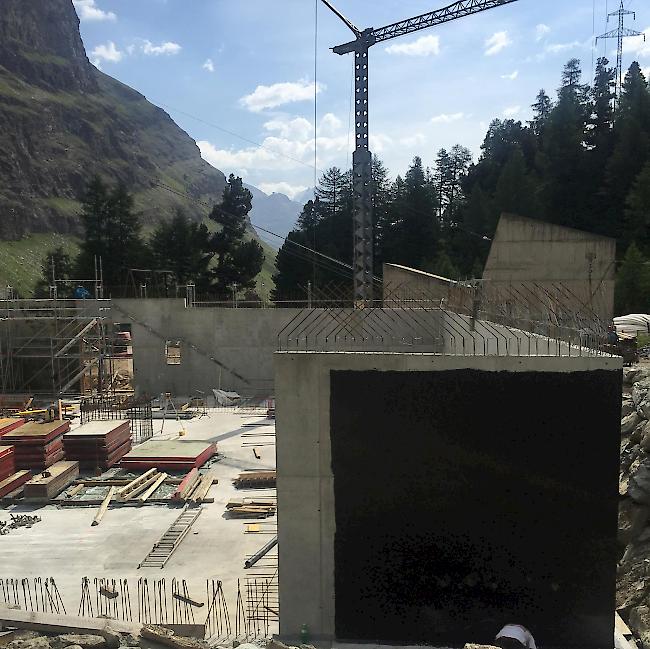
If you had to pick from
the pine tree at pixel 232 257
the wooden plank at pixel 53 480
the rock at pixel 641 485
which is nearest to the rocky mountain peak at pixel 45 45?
the pine tree at pixel 232 257

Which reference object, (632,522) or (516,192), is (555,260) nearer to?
(632,522)

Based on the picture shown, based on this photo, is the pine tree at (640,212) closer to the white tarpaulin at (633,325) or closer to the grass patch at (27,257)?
the white tarpaulin at (633,325)

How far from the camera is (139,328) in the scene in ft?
94.6

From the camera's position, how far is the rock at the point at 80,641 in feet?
28.5

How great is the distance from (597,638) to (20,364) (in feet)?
91.4

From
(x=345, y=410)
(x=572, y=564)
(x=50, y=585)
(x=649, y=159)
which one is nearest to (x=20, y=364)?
(x=50, y=585)

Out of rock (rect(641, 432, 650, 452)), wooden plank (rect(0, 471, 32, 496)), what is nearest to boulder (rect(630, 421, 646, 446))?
rock (rect(641, 432, 650, 452))

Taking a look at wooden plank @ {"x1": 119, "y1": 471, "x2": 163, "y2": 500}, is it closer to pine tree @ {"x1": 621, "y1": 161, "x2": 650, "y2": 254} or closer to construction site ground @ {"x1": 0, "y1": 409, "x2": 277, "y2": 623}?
construction site ground @ {"x1": 0, "y1": 409, "x2": 277, "y2": 623}

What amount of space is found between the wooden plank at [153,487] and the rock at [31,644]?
6.39 meters

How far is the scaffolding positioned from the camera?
27.7 metres

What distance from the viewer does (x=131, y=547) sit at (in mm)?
12617

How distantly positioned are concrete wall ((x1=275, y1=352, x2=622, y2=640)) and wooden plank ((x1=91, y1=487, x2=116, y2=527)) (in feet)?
22.7

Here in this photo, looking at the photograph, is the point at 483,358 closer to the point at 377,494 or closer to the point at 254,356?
the point at 377,494

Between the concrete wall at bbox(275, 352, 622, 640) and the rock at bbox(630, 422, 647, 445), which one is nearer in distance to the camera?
the concrete wall at bbox(275, 352, 622, 640)
